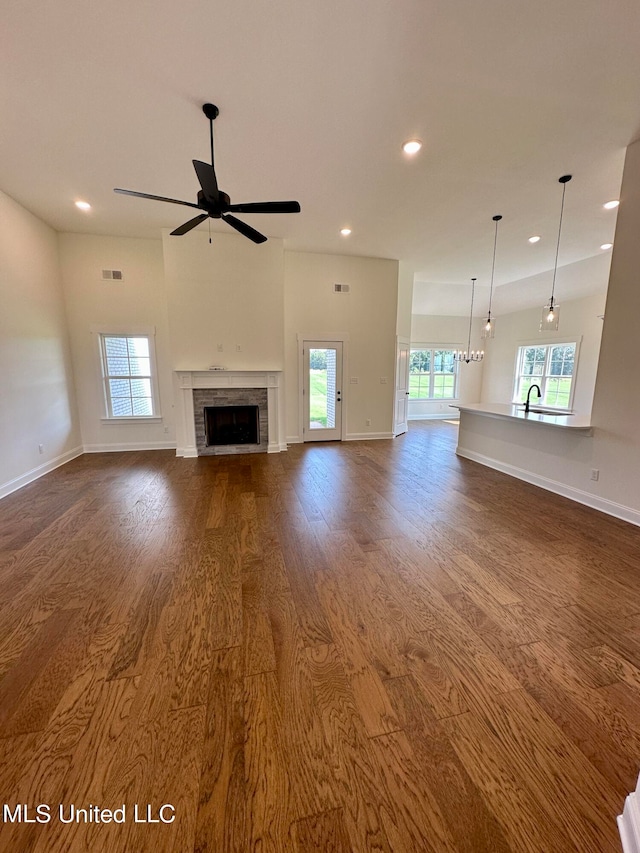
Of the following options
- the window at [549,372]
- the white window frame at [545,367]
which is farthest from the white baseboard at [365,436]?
the window at [549,372]

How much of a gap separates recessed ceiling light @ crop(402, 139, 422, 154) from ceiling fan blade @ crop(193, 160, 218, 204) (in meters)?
1.86

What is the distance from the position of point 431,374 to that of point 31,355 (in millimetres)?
9354

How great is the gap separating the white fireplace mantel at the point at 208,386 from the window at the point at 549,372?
650 cm

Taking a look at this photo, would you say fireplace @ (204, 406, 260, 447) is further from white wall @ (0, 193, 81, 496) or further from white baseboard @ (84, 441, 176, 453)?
white wall @ (0, 193, 81, 496)

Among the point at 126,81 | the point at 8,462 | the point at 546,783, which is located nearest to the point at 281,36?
the point at 126,81

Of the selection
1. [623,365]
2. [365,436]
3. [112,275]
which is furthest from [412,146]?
[112,275]

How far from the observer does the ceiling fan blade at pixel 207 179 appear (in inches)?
94.0

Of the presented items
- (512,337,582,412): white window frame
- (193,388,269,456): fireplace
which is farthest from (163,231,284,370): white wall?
(512,337,582,412): white window frame

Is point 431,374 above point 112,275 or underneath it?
underneath

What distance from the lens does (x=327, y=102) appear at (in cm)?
269

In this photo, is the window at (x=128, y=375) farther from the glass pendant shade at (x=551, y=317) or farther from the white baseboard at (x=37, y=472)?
the glass pendant shade at (x=551, y=317)

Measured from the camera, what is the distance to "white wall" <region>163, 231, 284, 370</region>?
5.33m

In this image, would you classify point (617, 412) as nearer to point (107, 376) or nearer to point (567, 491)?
point (567, 491)

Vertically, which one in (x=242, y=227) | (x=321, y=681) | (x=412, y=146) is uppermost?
(x=412, y=146)
